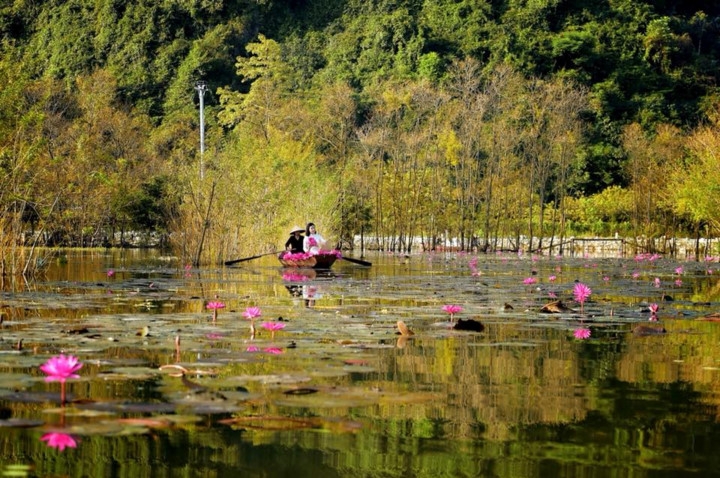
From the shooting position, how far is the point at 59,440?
18.4 feet

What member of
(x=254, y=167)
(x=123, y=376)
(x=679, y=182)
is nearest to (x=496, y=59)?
(x=679, y=182)

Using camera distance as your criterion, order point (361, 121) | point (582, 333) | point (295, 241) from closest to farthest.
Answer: point (582, 333) → point (295, 241) → point (361, 121)

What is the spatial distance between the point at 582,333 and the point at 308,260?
15861 millimetres

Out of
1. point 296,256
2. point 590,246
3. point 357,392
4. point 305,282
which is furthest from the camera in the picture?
point 590,246

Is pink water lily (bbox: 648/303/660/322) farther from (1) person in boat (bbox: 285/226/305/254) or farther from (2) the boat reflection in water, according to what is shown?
(1) person in boat (bbox: 285/226/305/254)

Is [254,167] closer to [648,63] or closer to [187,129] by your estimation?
[187,129]

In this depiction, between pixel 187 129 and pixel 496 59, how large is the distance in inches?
858

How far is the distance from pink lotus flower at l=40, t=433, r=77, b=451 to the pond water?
0.05 feet

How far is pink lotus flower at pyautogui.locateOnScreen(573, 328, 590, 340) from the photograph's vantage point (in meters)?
11.0

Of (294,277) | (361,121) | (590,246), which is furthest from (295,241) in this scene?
(361,121)

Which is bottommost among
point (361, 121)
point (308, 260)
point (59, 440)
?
point (59, 440)

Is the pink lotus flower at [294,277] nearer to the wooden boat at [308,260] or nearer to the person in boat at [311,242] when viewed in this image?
the wooden boat at [308,260]

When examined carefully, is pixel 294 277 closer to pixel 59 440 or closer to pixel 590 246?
pixel 59 440

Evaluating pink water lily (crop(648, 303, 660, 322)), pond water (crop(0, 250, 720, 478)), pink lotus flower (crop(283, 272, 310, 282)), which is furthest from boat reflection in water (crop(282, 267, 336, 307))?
pink water lily (crop(648, 303, 660, 322))
